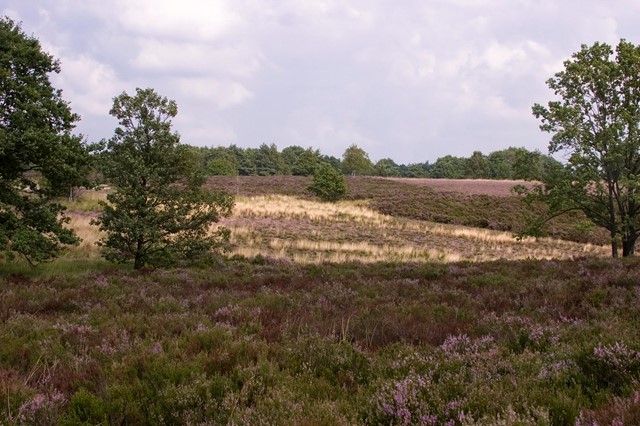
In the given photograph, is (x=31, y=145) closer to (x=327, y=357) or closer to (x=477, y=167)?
(x=327, y=357)

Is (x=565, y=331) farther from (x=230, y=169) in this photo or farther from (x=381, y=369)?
(x=230, y=169)

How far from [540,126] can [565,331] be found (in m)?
14.3

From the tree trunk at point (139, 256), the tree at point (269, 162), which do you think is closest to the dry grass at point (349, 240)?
the tree trunk at point (139, 256)

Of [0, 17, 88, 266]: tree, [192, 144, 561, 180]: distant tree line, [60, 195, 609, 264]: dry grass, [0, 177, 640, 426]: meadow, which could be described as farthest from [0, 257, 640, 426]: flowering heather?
[192, 144, 561, 180]: distant tree line

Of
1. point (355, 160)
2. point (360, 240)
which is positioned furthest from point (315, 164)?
point (360, 240)

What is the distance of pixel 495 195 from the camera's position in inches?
2344

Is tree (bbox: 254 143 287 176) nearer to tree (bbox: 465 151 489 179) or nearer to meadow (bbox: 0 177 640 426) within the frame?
tree (bbox: 465 151 489 179)

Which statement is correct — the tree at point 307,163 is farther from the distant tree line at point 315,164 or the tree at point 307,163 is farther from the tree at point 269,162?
the tree at point 269,162

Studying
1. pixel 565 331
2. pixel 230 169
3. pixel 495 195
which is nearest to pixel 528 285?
pixel 565 331

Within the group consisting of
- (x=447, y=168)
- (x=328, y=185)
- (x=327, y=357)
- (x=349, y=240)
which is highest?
(x=447, y=168)

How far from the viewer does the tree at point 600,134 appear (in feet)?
55.4

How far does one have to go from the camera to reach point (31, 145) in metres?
12.5

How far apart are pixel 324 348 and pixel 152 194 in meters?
11.9

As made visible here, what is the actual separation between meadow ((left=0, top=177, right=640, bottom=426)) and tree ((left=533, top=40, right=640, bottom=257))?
17.3 ft
